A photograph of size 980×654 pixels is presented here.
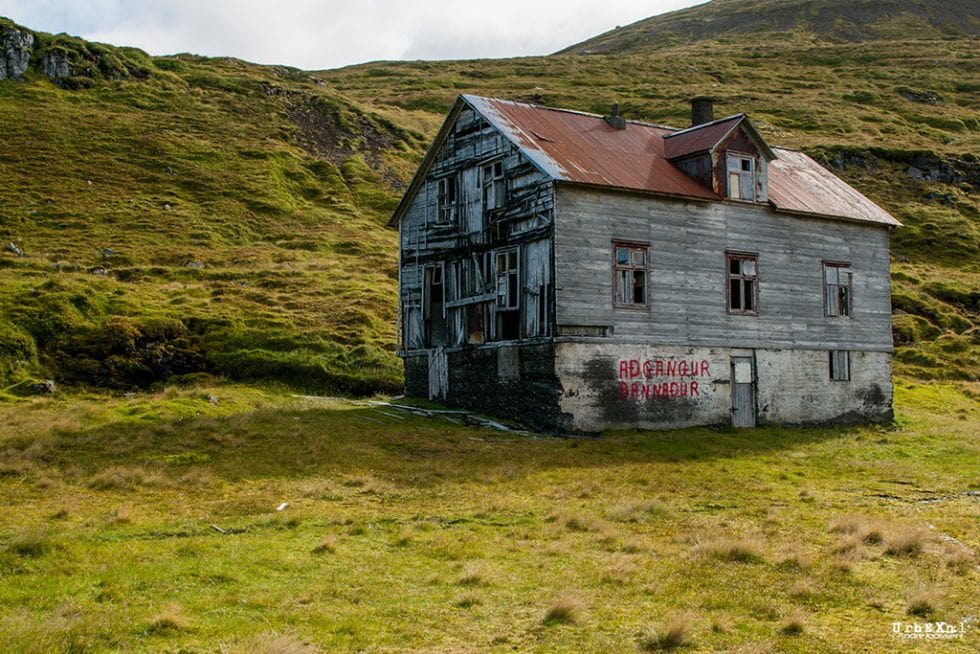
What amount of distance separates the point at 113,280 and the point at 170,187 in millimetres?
24933

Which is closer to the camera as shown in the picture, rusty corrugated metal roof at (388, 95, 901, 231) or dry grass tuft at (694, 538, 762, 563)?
dry grass tuft at (694, 538, 762, 563)

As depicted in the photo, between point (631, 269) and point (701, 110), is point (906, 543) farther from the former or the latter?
point (701, 110)

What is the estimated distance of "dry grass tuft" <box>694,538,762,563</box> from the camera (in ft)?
44.6

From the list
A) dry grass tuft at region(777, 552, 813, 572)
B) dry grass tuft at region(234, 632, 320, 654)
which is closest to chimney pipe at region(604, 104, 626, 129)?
dry grass tuft at region(777, 552, 813, 572)

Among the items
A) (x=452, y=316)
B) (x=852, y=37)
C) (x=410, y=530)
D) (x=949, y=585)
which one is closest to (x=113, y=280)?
(x=452, y=316)

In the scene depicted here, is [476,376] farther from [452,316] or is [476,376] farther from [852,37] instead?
[852,37]

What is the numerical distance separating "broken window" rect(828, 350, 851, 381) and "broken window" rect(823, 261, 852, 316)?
1489 mm

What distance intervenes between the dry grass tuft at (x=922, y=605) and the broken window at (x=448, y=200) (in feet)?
81.6

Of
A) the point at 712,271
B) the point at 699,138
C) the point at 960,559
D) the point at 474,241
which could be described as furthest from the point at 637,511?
the point at 699,138

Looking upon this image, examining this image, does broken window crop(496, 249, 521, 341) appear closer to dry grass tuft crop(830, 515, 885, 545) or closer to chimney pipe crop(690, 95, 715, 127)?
chimney pipe crop(690, 95, 715, 127)

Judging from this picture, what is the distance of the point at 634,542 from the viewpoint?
48.0ft

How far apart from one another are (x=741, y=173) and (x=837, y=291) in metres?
6.29

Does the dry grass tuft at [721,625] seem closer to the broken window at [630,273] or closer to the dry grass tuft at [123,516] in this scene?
the dry grass tuft at [123,516]

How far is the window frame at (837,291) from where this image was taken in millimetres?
34969
